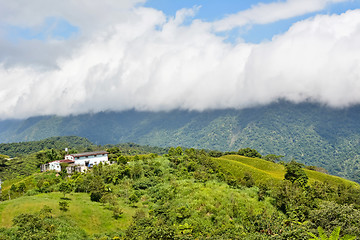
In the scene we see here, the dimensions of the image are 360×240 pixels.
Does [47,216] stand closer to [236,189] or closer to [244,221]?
[244,221]

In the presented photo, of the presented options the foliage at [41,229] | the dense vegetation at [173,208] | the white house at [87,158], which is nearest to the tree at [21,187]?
the dense vegetation at [173,208]

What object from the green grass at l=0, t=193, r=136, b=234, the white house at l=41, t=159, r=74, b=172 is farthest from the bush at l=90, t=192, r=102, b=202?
the white house at l=41, t=159, r=74, b=172

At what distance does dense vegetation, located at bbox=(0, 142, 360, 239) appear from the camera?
33.4 m

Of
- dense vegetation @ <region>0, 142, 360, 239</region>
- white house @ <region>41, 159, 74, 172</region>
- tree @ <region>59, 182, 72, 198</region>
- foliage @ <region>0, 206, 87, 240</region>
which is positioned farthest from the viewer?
white house @ <region>41, 159, 74, 172</region>

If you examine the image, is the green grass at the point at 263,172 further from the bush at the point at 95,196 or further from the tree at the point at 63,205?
the tree at the point at 63,205

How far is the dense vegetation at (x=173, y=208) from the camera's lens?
110ft

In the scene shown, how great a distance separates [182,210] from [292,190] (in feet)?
69.8

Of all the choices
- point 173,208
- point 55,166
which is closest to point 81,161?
point 55,166

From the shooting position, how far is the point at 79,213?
4434 cm

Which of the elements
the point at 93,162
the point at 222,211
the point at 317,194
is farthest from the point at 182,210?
the point at 93,162

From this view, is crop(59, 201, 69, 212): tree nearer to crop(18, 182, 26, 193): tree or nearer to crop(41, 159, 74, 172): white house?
crop(18, 182, 26, 193): tree

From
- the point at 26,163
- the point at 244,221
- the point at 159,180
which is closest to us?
the point at 244,221

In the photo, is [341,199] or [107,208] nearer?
[107,208]

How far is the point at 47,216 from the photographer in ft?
126
